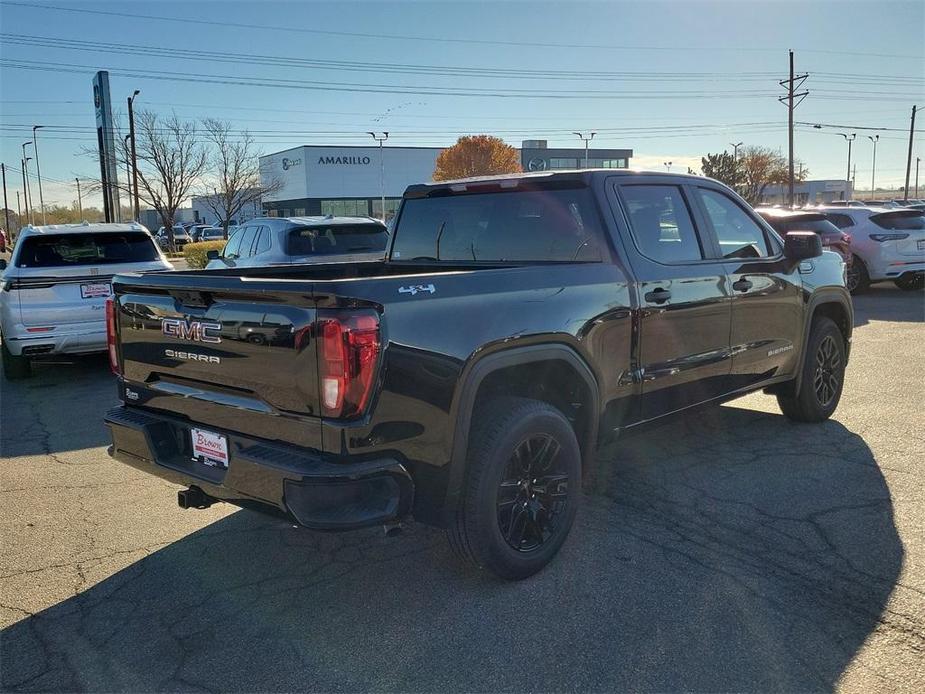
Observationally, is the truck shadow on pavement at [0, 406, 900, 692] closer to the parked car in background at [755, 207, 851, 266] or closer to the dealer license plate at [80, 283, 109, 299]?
the dealer license plate at [80, 283, 109, 299]

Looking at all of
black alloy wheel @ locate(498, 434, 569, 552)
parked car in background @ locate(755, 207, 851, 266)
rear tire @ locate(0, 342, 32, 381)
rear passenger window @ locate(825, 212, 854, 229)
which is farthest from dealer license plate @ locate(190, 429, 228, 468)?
rear passenger window @ locate(825, 212, 854, 229)

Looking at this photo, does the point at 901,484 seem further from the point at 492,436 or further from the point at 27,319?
the point at 27,319

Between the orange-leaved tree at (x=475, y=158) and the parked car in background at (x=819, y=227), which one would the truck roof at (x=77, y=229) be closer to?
the parked car in background at (x=819, y=227)

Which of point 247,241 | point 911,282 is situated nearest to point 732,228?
point 247,241

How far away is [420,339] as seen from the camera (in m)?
3.03

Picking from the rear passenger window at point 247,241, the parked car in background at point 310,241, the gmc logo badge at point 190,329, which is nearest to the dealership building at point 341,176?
the rear passenger window at point 247,241

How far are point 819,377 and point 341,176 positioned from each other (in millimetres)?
77227

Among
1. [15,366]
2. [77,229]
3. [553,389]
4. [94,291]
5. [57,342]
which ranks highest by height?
[77,229]

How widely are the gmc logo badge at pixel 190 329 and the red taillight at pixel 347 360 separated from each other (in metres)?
0.63

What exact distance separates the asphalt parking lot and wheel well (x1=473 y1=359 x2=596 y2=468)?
2.03 feet

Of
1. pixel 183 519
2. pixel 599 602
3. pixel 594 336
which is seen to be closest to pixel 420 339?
pixel 594 336

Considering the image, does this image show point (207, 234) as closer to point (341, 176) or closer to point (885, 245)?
point (341, 176)

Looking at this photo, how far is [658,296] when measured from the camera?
4.23 m

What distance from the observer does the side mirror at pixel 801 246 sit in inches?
209
